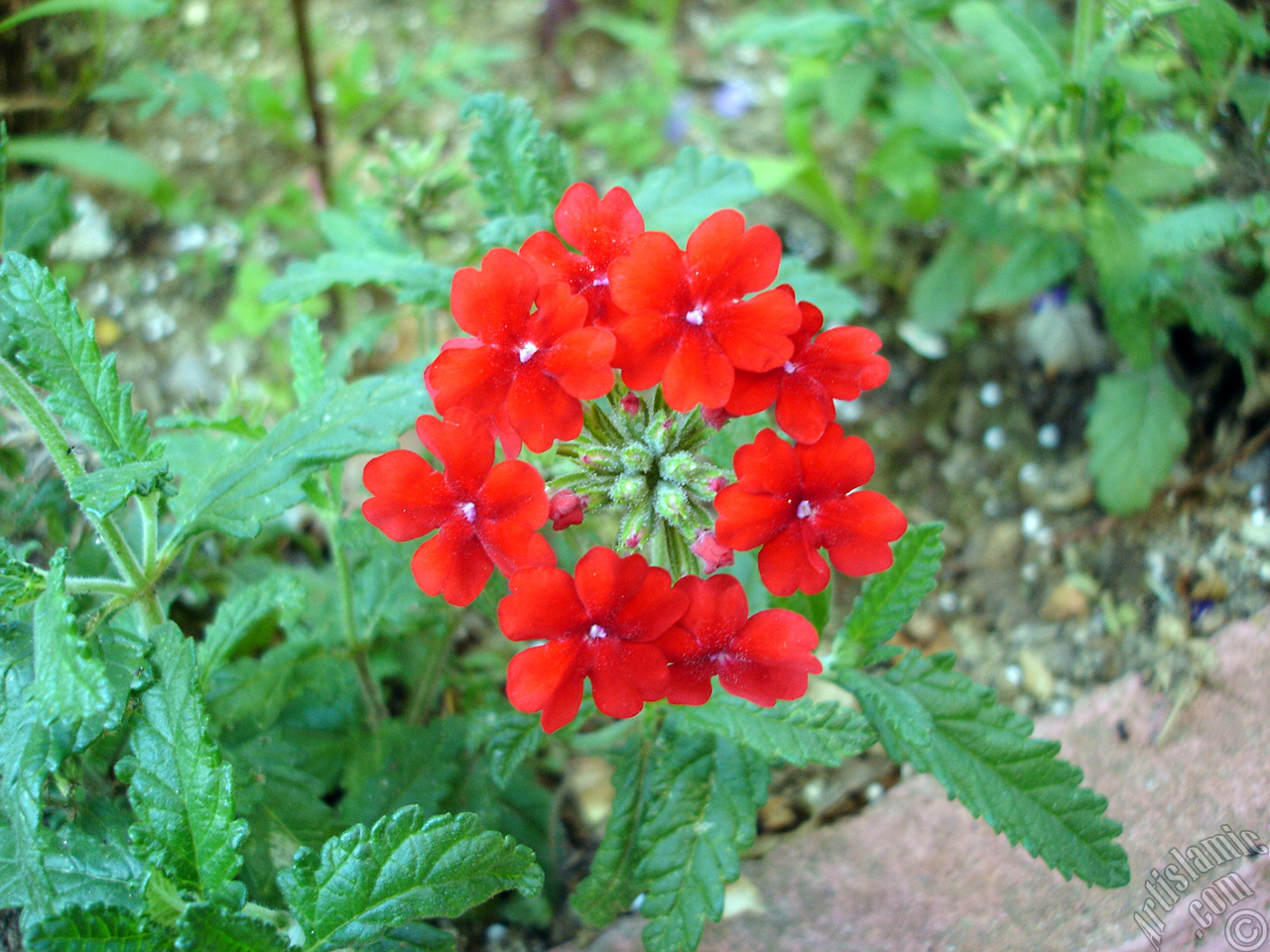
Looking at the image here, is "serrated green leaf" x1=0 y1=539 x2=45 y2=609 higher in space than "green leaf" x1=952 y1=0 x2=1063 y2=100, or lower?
lower

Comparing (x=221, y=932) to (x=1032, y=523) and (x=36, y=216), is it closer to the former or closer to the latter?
(x=36, y=216)

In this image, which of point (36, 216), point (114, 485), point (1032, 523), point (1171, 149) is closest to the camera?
point (114, 485)

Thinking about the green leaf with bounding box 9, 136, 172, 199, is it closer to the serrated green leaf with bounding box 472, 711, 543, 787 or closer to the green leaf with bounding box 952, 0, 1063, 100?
the serrated green leaf with bounding box 472, 711, 543, 787

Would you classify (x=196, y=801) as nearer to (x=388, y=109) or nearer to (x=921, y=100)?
(x=921, y=100)

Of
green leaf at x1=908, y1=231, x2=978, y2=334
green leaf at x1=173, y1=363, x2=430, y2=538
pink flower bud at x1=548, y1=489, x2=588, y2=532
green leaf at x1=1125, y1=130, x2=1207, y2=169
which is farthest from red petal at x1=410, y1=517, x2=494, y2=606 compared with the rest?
green leaf at x1=908, y1=231, x2=978, y2=334

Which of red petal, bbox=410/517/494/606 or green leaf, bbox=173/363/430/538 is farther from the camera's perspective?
green leaf, bbox=173/363/430/538

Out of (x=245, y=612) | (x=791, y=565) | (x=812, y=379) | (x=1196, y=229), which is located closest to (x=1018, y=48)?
(x=1196, y=229)
